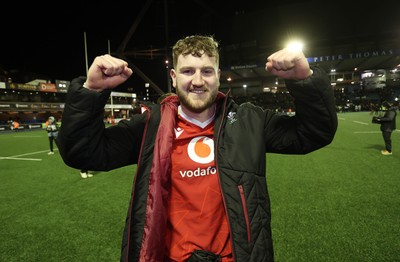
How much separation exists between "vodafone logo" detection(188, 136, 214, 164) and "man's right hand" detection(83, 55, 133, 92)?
633mm

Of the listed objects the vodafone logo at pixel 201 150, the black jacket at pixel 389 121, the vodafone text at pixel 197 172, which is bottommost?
the black jacket at pixel 389 121

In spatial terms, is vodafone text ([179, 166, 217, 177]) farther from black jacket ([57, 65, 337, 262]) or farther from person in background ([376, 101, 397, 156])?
person in background ([376, 101, 397, 156])

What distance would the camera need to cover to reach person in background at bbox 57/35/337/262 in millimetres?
1415

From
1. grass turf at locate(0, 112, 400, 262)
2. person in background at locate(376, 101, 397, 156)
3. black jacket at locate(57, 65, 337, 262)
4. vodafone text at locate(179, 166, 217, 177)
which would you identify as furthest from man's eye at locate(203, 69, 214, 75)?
person in background at locate(376, 101, 397, 156)


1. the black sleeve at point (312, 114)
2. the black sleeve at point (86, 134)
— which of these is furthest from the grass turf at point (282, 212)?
the black sleeve at point (86, 134)

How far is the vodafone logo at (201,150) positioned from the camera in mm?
1598

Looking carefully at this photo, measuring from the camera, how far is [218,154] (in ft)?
5.06

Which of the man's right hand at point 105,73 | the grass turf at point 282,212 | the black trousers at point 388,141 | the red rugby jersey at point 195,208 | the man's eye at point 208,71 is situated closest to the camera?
the man's right hand at point 105,73

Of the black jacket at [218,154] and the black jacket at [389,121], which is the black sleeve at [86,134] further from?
the black jacket at [389,121]

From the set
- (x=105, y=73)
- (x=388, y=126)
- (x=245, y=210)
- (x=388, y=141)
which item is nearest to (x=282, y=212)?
(x=245, y=210)

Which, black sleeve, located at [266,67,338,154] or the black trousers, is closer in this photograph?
black sleeve, located at [266,67,338,154]

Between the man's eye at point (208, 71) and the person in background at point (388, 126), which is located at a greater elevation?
the man's eye at point (208, 71)

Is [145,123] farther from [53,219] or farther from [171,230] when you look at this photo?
[53,219]

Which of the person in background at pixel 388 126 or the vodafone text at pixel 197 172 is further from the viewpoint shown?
the person in background at pixel 388 126
